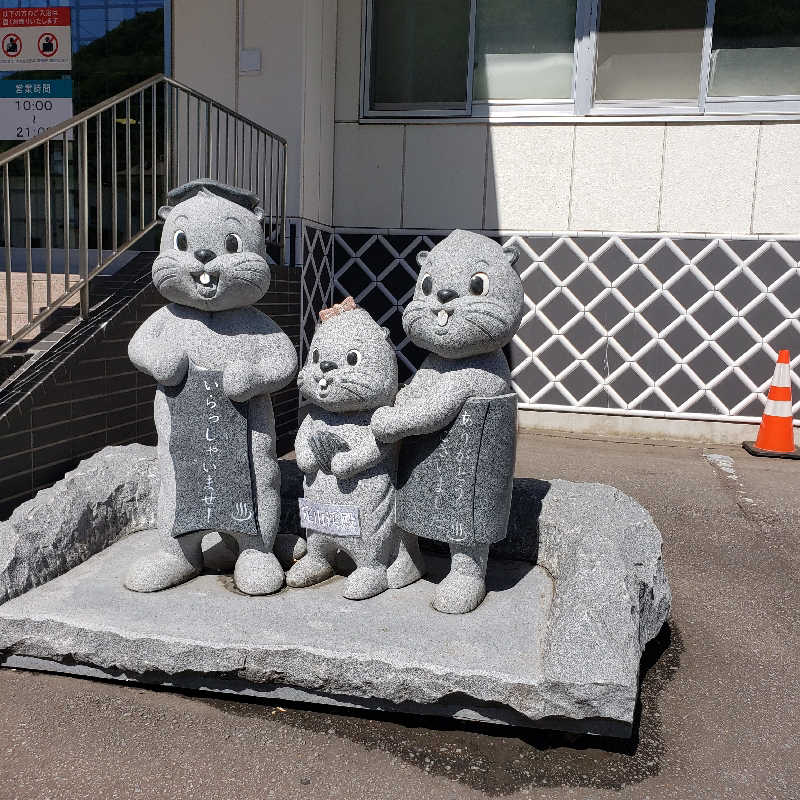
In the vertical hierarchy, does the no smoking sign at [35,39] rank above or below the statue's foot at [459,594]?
above

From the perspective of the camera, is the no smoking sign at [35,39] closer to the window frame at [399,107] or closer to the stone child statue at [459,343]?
the window frame at [399,107]

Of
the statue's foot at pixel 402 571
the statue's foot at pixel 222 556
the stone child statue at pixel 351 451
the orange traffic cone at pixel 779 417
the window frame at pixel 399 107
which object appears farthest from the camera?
the window frame at pixel 399 107

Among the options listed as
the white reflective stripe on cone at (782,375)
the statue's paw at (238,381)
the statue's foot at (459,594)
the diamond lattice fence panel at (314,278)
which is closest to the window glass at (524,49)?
the diamond lattice fence panel at (314,278)

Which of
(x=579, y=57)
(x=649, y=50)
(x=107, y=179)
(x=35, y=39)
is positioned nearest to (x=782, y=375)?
(x=649, y=50)

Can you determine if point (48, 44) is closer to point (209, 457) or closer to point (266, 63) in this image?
point (266, 63)

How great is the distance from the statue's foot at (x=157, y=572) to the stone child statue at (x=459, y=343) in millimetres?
958

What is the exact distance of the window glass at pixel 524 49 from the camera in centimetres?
647

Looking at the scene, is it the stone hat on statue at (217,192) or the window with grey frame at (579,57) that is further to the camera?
the window with grey frame at (579,57)

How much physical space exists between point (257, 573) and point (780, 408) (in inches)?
184

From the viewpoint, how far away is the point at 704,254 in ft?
20.3

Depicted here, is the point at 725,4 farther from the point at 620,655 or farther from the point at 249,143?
the point at 620,655

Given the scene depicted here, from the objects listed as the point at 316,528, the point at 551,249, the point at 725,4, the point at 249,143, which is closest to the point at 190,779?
the point at 316,528

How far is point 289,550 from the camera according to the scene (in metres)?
3.33

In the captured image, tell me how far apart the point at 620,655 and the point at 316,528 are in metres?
1.22
